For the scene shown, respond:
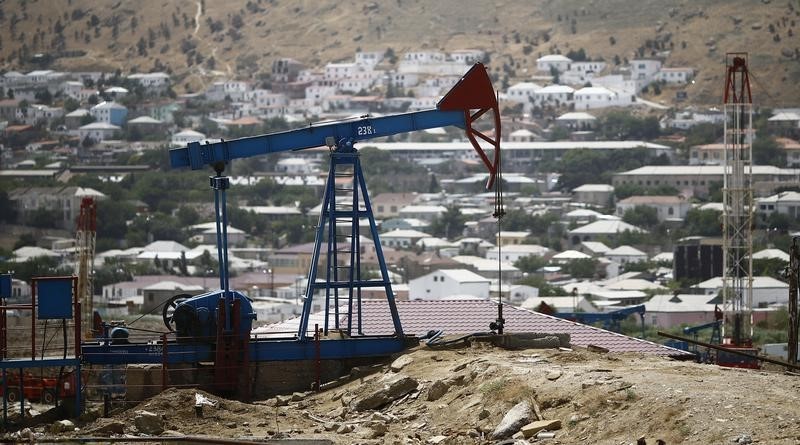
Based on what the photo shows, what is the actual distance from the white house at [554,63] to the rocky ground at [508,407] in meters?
161

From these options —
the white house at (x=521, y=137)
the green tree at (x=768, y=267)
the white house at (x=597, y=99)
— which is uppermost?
the white house at (x=597, y=99)

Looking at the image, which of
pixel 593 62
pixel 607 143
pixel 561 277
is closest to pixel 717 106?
pixel 607 143

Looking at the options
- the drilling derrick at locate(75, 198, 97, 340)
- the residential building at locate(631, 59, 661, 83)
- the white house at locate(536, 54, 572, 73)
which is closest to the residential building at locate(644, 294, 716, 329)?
the drilling derrick at locate(75, 198, 97, 340)

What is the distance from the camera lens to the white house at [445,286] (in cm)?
9806

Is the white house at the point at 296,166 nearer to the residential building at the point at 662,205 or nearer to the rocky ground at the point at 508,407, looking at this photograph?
the residential building at the point at 662,205

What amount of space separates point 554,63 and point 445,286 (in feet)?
310

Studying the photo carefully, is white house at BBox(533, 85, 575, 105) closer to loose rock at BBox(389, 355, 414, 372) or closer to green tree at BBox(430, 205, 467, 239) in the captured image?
green tree at BBox(430, 205, 467, 239)

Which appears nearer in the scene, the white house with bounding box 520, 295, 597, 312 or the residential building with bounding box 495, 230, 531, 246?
the white house with bounding box 520, 295, 597, 312

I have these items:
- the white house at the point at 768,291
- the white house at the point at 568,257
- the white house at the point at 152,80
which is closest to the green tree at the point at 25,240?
the white house at the point at 568,257

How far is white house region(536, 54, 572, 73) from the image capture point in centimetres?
19162

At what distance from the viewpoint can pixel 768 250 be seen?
104750mm

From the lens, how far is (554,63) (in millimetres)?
191625

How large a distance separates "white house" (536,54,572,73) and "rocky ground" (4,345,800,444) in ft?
527

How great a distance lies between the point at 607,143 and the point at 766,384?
132007mm
